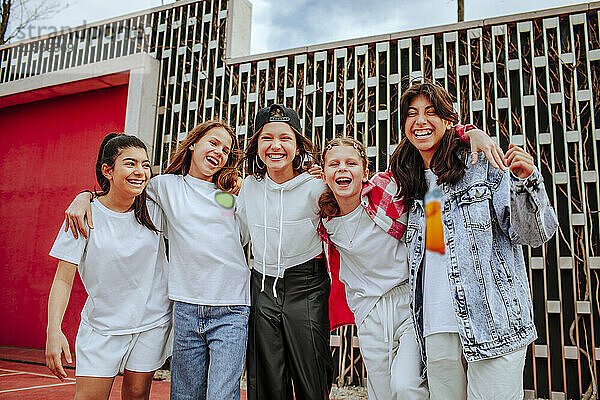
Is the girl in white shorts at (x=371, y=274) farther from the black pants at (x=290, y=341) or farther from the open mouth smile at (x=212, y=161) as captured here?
the open mouth smile at (x=212, y=161)

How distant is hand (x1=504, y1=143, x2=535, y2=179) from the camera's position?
1575 millimetres

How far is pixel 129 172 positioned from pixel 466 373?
1576 mm

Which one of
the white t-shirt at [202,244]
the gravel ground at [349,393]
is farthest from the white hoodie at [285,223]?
the gravel ground at [349,393]

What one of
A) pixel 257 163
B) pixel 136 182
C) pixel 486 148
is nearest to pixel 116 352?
pixel 136 182

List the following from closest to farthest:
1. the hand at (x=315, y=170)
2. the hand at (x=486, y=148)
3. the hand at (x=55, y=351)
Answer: the hand at (x=486, y=148)
the hand at (x=55, y=351)
the hand at (x=315, y=170)

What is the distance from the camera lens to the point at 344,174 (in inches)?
79.5

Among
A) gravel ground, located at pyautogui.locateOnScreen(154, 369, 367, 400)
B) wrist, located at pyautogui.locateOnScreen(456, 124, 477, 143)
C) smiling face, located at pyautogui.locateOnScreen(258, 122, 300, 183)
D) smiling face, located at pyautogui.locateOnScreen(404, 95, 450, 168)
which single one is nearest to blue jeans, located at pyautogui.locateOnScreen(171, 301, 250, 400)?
smiling face, located at pyautogui.locateOnScreen(258, 122, 300, 183)

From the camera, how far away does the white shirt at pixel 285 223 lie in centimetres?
212

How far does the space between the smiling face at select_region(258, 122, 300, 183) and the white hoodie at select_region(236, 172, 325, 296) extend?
0.20ft

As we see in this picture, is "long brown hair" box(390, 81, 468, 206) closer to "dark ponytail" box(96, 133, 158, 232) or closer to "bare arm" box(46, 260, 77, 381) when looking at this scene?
"dark ponytail" box(96, 133, 158, 232)

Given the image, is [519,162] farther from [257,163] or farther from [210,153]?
[210,153]

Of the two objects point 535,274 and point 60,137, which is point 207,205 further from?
point 60,137

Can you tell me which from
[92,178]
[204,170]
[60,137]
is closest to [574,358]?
[204,170]

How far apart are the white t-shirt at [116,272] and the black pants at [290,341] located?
441mm
